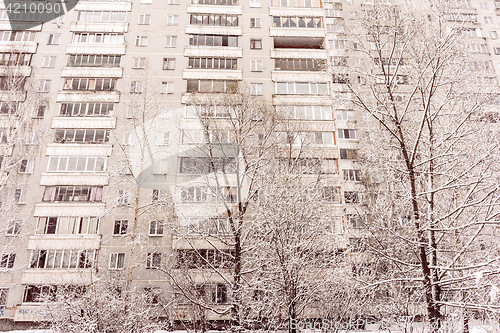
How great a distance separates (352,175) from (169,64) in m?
19.7

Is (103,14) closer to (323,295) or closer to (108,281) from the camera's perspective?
(108,281)

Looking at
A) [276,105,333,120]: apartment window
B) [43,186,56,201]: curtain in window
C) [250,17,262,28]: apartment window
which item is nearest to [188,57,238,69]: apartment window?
[250,17,262,28]: apartment window

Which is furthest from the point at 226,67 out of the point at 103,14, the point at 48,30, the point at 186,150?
the point at 48,30

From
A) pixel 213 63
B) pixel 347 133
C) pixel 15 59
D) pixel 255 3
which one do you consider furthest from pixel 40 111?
pixel 347 133

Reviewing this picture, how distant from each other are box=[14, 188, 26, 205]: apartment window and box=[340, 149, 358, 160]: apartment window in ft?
89.9

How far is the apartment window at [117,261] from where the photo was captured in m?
23.7

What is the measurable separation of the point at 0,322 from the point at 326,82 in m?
32.0

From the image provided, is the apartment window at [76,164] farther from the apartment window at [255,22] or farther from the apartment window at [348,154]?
the apartment window at [348,154]

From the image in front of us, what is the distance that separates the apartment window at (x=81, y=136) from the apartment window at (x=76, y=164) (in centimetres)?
157

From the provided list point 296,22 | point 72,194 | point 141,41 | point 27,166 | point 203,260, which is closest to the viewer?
point 203,260

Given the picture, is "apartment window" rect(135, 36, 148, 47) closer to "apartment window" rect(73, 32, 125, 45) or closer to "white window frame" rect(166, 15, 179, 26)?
"apartment window" rect(73, 32, 125, 45)

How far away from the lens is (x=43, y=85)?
2791 centimetres

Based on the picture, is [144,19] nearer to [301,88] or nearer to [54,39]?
[54,39]

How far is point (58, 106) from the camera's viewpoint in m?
27.3
